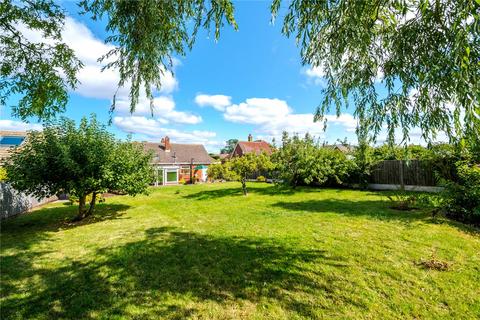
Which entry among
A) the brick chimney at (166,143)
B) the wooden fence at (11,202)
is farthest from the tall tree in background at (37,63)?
the brick chimney at (166,143)

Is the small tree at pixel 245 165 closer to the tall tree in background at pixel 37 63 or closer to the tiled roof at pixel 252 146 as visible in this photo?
the tall tree in background at pixel 37 63

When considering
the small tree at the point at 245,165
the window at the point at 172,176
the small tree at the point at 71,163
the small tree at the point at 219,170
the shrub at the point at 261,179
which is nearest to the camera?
the small tree at the point at 71,163

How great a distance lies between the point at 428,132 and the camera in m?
3.32

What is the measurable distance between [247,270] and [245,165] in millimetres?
10706

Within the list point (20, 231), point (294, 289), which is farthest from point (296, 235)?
point (20, 231)

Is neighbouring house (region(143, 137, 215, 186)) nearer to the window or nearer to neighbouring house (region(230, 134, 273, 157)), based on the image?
the window

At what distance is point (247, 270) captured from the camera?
4.08m

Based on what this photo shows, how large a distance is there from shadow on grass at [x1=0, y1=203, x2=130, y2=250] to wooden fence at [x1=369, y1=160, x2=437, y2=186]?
49.2ft

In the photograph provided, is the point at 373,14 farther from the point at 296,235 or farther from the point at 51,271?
the point at 51,271

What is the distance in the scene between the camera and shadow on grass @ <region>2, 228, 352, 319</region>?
308 cm

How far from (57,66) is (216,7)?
4.92m

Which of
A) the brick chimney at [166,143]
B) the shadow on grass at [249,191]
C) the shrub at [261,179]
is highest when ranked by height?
the brick chimney at [166,143]

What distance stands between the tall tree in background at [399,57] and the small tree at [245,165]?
10.3 m

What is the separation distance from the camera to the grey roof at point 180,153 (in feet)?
93.5
